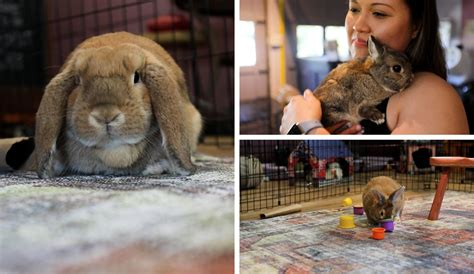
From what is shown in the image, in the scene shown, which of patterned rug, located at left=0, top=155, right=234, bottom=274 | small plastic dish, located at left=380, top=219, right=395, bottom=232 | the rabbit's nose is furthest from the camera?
small plastic dish, located at left=380, top=219, right=395, bottom=232

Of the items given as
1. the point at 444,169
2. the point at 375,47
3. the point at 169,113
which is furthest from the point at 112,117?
the point at 444,169

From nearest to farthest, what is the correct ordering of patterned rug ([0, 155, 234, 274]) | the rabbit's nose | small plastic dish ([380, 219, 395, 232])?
1. patterned rug ([0, 155, 234, 274])
2. the rabbit's nose
3. small plastic dish ([380, 219, 395, 232])

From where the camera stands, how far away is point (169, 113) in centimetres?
100

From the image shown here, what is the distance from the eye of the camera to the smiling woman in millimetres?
943

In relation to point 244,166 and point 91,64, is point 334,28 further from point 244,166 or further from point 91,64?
point 91,64

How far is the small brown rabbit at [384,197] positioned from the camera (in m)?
1.08

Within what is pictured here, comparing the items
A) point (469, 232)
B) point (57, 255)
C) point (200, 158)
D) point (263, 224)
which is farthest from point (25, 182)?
point (469, 232)

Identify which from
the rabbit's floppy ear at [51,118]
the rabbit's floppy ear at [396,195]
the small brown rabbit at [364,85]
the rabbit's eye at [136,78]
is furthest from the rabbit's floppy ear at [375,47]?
the rabbit's floppy ear at [51,118]

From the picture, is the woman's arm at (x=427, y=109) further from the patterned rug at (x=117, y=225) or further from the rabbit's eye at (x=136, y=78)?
the rabbit's eye at (x=136, y=78)

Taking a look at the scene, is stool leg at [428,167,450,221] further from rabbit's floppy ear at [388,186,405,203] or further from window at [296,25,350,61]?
window at [296,25,350,61]

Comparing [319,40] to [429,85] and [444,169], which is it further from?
[444,169]

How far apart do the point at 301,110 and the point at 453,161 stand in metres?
0.39

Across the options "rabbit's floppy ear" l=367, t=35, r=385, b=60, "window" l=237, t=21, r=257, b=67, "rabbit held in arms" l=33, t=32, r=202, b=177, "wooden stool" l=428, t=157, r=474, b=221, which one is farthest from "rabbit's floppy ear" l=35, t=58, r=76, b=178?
"wooden stool" l=428, t=157, r=474, b=221

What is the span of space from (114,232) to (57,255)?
0.11m
